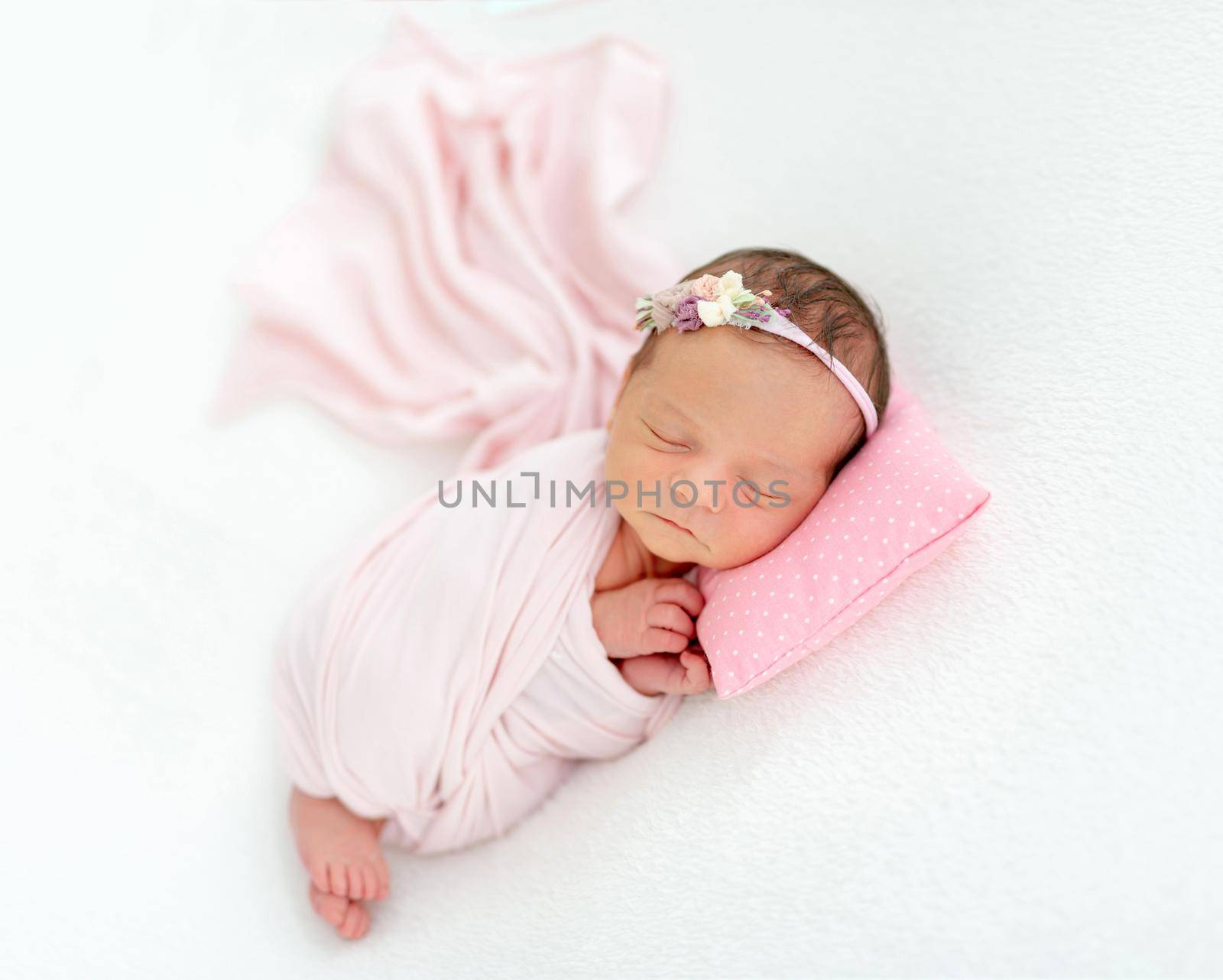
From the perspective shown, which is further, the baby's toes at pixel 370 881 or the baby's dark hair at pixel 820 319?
the baby's toes at pixel 370 881

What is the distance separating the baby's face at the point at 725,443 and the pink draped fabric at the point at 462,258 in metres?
0.41

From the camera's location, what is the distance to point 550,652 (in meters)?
1.32

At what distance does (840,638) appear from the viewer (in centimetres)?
120

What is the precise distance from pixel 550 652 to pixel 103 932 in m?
0.68

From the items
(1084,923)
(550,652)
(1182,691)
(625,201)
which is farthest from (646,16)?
(1084,923)

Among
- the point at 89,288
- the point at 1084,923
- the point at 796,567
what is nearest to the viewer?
the point at 1084,923

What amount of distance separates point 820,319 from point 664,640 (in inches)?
→ 17.9

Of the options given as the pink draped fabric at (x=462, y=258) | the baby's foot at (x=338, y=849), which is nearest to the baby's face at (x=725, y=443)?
the pink draped fabric at (x=462, y=258)

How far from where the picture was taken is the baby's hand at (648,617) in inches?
49.4

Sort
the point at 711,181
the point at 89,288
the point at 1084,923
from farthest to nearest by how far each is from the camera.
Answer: the point at 711,181 < the point at 89,288 < the point at 1084,923

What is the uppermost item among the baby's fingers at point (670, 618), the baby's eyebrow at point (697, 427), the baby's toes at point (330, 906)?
the baby's eyebrow at point (697, 427)

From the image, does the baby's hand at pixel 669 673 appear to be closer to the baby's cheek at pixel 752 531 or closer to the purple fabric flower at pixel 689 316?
the baby's cheek at pixel 752 531

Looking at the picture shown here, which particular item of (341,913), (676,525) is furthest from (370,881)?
(676,525)

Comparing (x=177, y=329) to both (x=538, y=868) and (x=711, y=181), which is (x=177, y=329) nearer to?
(x=711, y=181)
